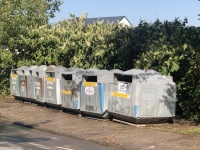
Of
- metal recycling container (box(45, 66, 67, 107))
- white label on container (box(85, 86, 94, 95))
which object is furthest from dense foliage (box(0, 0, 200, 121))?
metal recycling container (box(45, 66, 67, 107))

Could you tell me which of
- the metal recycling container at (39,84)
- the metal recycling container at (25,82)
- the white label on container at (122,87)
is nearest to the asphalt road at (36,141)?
the white label on container at (122,87)

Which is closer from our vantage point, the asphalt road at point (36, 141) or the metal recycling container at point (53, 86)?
the asphalt road at point (36, 141)

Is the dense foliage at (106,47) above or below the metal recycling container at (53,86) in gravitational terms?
above

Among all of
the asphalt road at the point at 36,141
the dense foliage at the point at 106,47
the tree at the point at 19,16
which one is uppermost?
the tree at the point at 19,16

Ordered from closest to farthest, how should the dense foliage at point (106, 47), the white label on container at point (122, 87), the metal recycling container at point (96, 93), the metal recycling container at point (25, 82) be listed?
the white label on container at point (122, 87) < the metal recycling container at point (96, 93) < the dense foliage at point (106, 47) < the metal recycling container at point (25, 82)

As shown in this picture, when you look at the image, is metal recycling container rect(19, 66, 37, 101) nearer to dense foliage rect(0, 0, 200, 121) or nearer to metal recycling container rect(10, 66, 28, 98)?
metal recycling container rect(10, 66, 28, 98)

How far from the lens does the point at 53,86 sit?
17.2 meters

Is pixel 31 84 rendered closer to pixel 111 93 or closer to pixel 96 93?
pixel 96 93

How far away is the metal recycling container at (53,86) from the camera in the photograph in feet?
55.6

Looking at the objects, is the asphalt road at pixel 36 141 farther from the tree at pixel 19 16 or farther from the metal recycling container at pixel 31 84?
the tree at pixel 19 16

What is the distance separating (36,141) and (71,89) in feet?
16.7

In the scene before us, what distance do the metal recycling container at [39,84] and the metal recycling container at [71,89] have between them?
5.82 ft

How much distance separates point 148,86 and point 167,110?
0.94m

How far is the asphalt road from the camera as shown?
10089mm
